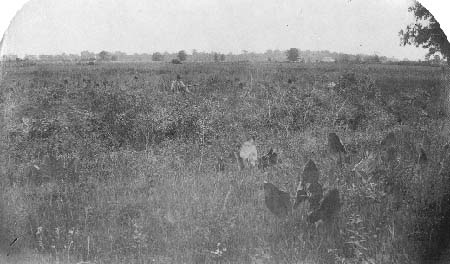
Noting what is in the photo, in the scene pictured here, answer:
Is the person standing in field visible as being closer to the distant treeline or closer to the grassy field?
the grassy field

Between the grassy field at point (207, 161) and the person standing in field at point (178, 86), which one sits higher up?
the person standing in field at point (178, 86)

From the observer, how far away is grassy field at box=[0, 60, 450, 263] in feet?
12.4

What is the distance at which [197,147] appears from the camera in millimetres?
4125

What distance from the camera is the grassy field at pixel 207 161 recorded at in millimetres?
3770

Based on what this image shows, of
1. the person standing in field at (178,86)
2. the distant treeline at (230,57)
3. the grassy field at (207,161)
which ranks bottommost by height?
the grassy field at (207,161)

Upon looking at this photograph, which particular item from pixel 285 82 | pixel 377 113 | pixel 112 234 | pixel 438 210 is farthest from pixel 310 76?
pixel 112 234

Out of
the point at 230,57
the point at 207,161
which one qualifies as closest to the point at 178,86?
the point at 230,57

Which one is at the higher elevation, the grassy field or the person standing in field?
the person standing in field

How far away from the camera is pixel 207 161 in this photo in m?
4.09

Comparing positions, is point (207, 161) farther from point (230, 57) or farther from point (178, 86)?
point (230, 57)

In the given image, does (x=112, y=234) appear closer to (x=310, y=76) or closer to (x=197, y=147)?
(x=197, y=147)

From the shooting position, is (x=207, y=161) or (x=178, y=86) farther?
(x=178, y=86)

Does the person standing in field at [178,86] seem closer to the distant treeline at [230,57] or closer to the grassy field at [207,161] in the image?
the grassy field at [207,161]

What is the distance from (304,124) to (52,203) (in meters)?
2.54
